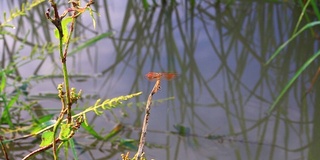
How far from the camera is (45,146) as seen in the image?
0.50 meters

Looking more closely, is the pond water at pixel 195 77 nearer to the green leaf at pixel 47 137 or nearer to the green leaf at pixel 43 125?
the green leaf at pixel 43 125

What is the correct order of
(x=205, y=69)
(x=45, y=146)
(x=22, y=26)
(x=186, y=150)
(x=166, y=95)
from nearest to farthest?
1. (x=45, y=146)
2. (x=186, y=150)
3. (x=166, y=95)
4. (x=205, y=69)
5. (x=22, y=26)

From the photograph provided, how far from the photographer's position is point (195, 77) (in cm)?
138

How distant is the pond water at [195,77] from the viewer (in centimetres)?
107

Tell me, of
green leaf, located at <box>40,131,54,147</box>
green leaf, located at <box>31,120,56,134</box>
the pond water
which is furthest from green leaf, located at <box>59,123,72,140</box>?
the pond water

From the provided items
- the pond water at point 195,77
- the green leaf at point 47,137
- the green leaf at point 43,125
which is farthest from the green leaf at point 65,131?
the pond water at point 195,77

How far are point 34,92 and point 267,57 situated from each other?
0.60 meters

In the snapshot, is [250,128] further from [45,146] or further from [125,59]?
[45,146]

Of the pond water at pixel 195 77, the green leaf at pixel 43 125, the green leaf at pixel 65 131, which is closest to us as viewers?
the green leaf at pixel 65 131

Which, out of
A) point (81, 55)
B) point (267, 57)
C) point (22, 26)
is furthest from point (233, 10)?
point (22, 26)

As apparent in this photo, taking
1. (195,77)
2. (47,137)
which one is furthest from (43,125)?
(195,77)

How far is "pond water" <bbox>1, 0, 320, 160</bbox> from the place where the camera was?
1.07 meters

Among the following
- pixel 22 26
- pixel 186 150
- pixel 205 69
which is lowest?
pixel 186 150

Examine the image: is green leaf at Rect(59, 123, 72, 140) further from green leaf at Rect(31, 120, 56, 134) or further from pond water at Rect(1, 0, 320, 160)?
pond water at Rect(1, 0, 320, 160)
